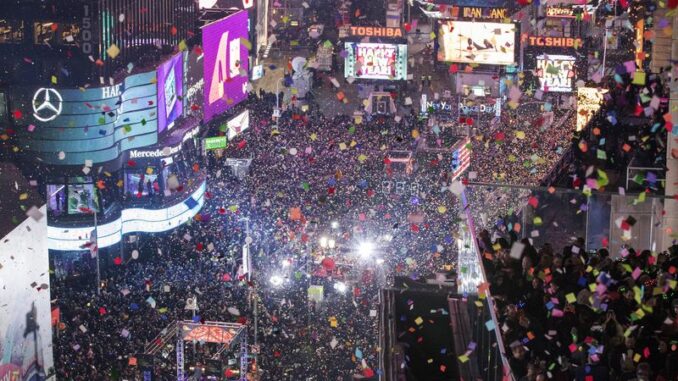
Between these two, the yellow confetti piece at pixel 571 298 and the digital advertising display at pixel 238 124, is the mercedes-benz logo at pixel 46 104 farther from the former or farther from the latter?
the yellow confetti piece at pixel 571 298

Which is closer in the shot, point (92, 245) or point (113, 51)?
point (92, 245)

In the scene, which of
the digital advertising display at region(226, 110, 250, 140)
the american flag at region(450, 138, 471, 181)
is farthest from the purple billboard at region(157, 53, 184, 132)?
the american flag at region(450, 138, 471, 181)

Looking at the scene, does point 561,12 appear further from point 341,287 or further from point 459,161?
point 341,287

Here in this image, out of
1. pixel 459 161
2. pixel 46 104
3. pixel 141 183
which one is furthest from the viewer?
pixel 141 183

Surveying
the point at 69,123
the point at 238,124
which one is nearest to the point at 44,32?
the point at 69,123

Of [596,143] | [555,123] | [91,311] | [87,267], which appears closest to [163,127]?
[87,267]

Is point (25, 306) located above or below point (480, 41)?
below

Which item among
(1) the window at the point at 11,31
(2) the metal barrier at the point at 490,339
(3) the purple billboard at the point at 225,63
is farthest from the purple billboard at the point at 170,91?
(2) the metal barrier at the point at 490,339
